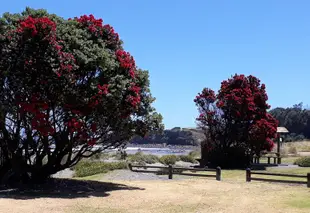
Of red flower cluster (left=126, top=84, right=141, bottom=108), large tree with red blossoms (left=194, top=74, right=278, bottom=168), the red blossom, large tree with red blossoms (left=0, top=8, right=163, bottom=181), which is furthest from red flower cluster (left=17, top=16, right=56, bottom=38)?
large tree with red blossoms (left=194, top=74, right=278, bottom=168)

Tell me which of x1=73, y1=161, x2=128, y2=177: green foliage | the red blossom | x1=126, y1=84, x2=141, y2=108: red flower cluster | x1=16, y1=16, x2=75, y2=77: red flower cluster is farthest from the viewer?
x1=73, y1=161, x2=128, y2=177: green foliage

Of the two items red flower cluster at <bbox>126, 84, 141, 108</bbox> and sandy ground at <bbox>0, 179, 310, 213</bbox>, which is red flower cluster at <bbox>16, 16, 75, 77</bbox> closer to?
red flower cluster at <bbox>126, 84, 141, 108</bbox>

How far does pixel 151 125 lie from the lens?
62.8 ft

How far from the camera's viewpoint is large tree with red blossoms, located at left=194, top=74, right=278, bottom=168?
32.1 m

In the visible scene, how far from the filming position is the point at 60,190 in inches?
685

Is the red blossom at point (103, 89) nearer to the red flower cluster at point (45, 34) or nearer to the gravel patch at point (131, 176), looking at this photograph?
the red flower cluster at point (45, 34)

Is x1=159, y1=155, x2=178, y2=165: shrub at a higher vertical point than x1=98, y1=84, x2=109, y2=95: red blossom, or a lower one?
lower

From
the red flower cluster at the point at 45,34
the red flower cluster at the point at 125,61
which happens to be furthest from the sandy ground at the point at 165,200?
the red flower cluster at the point at 125,61

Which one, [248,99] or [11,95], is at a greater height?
[248,99]

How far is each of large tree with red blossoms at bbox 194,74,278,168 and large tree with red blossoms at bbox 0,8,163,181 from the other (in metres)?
15.4

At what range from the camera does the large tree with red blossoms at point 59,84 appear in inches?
607

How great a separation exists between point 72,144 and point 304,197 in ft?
30.3

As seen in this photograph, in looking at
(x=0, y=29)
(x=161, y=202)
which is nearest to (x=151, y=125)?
(x=161, y=202)

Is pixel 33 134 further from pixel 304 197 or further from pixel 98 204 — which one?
pixel 304 197
